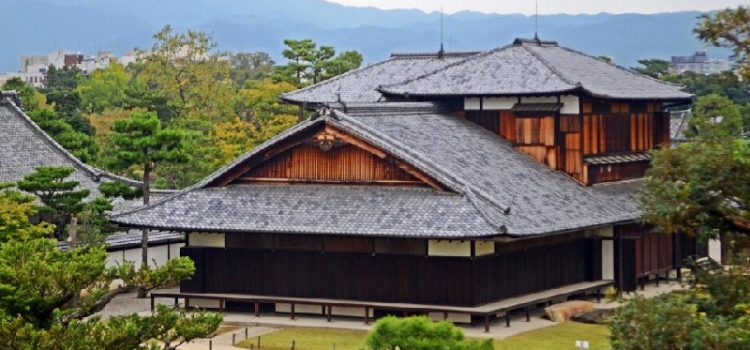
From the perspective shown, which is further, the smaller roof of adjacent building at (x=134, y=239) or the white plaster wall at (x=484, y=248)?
the smaller roof of adjacent building at (x=134, y=239)

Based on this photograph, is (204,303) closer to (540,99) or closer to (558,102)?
(540,99)

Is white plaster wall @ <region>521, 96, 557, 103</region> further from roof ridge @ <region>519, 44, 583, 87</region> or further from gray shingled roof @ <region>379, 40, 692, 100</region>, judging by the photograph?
roof ridge @ <region>519, 44, 583, 87</region>

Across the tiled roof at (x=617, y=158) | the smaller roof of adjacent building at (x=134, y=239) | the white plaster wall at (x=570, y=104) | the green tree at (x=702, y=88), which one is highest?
the green tree at (x=702, y=88)

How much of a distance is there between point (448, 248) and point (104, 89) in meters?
70.6

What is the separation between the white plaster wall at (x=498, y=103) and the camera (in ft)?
139

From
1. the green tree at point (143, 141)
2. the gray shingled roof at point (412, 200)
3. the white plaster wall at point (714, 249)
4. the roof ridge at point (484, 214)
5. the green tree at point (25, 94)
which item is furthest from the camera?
the green tree at point (25, 94)

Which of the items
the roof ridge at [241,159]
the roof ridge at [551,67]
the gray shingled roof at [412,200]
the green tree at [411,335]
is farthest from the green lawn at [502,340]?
the roof ridge at [551,67]

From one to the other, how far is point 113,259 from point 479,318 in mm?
11785

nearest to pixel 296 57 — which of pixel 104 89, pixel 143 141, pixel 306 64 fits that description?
pixel 306 64

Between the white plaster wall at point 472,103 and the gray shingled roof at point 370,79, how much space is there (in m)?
5.95

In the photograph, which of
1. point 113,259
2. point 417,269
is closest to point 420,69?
point 113,259

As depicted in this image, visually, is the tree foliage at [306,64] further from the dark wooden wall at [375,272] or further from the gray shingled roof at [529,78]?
the dark wooden wall at [375,272]

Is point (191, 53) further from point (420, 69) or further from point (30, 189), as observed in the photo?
point (30, 189)

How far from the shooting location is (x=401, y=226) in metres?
34.8
